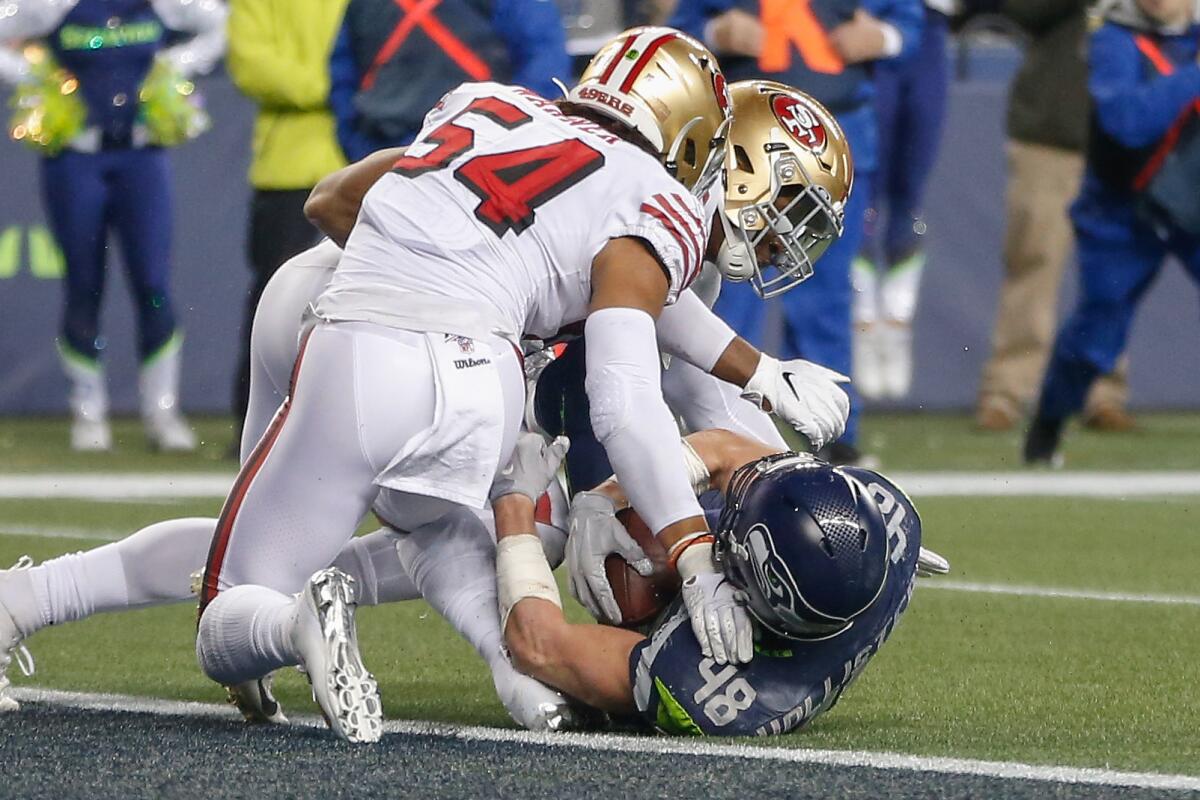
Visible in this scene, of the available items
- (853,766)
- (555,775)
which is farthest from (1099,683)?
(555,775)

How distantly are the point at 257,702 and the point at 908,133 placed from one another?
23.1 ft

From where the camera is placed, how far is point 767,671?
3373mm

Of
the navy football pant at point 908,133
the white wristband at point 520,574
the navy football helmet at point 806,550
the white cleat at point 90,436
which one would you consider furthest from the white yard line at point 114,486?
the navy football helmet at point 806,550

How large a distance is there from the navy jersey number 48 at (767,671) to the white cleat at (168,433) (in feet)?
19.3

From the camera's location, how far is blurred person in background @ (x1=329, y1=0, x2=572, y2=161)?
24.7 ft

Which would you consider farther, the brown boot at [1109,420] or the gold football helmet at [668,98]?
the brown boot at [1109,420]

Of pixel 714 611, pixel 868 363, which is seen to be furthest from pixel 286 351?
pixel 868 363

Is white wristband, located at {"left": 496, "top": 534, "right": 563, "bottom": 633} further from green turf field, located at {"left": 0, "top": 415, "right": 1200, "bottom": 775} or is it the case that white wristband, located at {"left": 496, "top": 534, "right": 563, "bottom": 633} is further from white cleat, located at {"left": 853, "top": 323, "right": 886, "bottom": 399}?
white cleat, located at {"left": 853, "top": 323, "right": 886, "bottom": 399}

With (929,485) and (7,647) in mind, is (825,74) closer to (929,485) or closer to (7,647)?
(929,485)

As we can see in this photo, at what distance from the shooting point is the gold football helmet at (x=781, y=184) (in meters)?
4.09

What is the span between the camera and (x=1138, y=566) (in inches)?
229

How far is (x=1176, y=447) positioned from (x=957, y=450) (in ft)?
3.21

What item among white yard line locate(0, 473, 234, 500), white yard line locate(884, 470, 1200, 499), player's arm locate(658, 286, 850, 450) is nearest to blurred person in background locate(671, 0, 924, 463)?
white yard line locate(884, 470, 1200, 499)

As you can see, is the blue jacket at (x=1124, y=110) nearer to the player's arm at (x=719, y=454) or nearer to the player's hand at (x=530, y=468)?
the player's arm at (x=719, y=454)
